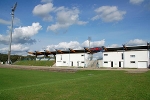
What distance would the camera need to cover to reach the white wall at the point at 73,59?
70.2 metres

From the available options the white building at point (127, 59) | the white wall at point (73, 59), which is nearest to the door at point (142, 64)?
the white building at point (127, 59)

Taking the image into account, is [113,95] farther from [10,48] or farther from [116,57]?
[10,48]

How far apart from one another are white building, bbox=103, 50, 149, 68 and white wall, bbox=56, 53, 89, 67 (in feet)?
32.5

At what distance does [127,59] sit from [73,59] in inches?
917

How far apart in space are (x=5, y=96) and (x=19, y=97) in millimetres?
993

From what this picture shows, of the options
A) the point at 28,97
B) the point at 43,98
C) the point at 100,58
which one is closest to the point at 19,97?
the point at 28,97

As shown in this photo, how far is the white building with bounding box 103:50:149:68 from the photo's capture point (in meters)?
55.1

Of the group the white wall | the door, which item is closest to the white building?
the door

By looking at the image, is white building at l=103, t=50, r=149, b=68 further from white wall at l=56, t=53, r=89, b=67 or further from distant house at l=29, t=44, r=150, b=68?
white wall at l=56, t=53, r=89, b=67

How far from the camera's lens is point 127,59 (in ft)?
191

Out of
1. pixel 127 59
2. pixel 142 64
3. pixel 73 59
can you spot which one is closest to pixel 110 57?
pixel 127 59

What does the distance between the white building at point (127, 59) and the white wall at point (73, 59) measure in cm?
990

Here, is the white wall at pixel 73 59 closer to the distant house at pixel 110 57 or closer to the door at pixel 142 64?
the distant house at pixel 110 57

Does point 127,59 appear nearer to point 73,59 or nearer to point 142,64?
point 142,64
